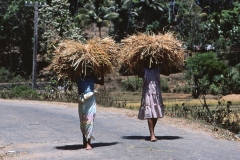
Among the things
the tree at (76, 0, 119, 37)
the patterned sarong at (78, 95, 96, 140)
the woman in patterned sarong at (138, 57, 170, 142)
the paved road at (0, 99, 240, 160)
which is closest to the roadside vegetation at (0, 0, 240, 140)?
the tree at (76, 0, 119, 37)

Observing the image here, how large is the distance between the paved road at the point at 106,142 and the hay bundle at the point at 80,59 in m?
1.51

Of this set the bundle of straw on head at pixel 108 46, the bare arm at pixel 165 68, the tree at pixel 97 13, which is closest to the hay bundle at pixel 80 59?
the bundle of straw on head at pixel 108 46

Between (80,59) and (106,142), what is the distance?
203cm

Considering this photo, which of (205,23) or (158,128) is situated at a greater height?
(205,23)

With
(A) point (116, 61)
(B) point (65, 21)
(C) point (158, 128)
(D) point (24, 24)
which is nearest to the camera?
(A) point (116, 61)

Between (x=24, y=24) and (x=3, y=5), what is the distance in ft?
10.7

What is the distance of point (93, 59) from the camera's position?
10.3 meters

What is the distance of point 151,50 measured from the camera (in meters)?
11.3

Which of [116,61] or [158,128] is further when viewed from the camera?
[158,128]

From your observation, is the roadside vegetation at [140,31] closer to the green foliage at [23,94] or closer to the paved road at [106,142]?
the green foliage at [23,94]

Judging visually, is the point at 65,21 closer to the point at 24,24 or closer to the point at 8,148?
the point at 24,24

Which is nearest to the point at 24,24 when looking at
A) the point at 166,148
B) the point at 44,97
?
the point at 44,97

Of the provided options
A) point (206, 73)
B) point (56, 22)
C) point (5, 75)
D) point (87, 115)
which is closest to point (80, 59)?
point (87, 115)

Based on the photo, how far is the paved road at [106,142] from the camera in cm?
956
